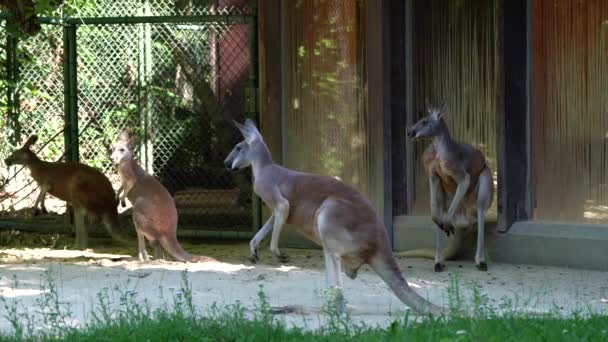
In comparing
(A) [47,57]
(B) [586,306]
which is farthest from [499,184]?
(A) [47,57]

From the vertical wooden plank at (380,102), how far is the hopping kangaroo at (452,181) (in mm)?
715

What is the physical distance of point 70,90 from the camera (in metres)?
12.1

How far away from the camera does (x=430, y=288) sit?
8.64 metres

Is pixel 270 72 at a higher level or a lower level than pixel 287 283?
higher

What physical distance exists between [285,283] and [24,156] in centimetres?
467

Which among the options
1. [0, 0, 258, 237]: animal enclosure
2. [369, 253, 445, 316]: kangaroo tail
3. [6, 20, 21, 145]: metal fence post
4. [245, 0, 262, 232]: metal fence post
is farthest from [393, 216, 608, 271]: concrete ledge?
[6, 20, 21, 145]: metal fence post

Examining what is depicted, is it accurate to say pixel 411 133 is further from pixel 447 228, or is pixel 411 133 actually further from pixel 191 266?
pixel 191 266

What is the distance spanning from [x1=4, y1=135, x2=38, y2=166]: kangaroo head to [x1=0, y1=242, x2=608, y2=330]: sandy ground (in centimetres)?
156

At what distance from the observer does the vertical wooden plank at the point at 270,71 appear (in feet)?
36.9

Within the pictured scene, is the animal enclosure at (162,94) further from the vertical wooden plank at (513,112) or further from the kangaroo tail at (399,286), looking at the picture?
the kangaroo tail at (399,286)

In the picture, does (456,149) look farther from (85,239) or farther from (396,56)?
(85,239)

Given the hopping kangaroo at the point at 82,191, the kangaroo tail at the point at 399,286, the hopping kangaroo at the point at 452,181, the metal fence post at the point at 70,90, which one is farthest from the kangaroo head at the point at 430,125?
the metal fence post at the point at 70,90

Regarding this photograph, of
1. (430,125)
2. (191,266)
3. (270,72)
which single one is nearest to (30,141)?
(270,72)

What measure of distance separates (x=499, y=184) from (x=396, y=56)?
5.39ft
